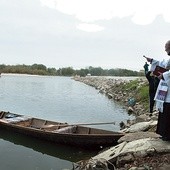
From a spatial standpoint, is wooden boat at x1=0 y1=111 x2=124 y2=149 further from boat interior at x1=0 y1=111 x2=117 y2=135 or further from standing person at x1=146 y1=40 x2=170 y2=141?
standing person at x1=146 y1=40 x2=170 y2=141

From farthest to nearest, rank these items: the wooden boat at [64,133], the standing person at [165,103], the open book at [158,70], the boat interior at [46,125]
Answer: the boat interior at [46,125] < the wooden boat at [64,133] < the open book at [158,70] < the standing person at [165,103]

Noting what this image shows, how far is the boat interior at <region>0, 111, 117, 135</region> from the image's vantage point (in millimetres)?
13172

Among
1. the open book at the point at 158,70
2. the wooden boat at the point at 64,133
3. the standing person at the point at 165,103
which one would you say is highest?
the open book at the point at 158,70

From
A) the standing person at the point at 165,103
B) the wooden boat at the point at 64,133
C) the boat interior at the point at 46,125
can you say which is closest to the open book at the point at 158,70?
the standing person at the point at 165,103

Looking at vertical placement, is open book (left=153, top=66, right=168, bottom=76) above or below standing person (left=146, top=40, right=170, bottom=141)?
above

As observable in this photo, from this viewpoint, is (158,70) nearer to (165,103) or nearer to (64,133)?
(165,103)

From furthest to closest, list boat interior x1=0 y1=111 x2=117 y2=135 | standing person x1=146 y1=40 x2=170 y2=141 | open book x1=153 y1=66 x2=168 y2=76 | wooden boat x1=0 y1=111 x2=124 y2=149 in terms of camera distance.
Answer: boat interior x1=0 y1=111 x2=117 y2=135, wooden boat x1=0 y1=111 x2=124 y2=149, open book x1=153 y1=66 x2=168 y2=76, standing person x1=146 y1=40 x2=170 y2=141

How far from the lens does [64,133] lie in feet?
40.2

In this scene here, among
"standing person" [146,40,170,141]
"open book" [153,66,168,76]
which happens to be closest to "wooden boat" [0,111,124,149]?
"standing person" [146,40,170,141]

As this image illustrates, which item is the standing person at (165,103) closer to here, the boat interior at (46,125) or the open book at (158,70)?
the open book at (158,70)

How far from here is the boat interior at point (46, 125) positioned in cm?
1317

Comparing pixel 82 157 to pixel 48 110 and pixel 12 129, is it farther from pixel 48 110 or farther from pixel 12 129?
pixel 48 110

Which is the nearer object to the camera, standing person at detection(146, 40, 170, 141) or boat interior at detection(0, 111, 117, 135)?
standing person at detection(146, 40, 170, 141)

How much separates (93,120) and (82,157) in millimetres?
8961
